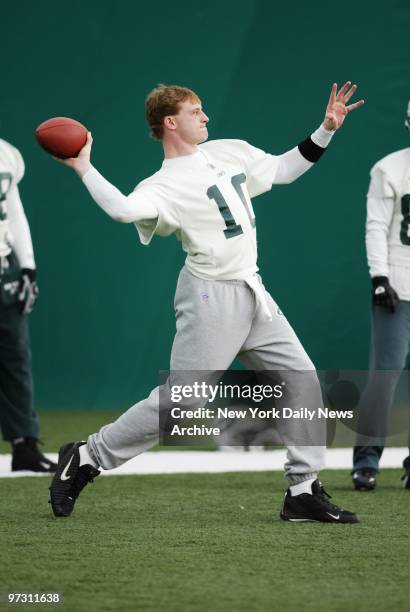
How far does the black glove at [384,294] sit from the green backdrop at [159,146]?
9.38ft

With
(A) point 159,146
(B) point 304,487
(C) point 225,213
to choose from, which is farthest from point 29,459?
(A) point 159,146

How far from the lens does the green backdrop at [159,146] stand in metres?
8.02

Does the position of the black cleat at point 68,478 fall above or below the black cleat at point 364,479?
above

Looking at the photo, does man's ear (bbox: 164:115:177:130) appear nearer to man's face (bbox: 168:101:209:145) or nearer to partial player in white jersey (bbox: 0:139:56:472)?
man's face (bbox: 168:101:209:145)

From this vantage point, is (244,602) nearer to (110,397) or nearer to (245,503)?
(245,503)

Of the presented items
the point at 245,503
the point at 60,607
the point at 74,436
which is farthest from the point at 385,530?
the point at 74,436

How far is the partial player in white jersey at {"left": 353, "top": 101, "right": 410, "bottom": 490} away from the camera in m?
5.11

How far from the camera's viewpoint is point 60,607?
9.24 ft

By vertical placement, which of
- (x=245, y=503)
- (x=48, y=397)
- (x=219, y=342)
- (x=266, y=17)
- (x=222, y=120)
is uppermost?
(x=266, y=17)

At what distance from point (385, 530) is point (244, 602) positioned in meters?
1.16

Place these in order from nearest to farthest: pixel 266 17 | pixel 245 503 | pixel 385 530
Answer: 1. pixel 385 530
2. pixel 245 503
3. pixel 266 17

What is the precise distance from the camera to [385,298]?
16.7ft

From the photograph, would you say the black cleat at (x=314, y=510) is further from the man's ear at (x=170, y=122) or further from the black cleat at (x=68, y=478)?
the man's ear at (x=170, y=122)

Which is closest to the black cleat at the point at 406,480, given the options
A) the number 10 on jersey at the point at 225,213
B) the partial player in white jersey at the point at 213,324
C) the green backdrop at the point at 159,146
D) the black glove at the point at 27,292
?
the partial player in white jersey at the point at 213,324
